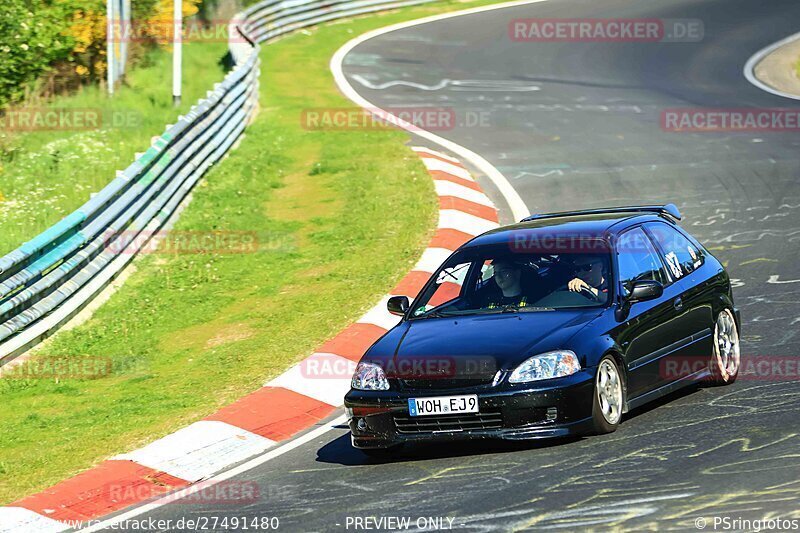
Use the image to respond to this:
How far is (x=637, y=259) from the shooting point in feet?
32.2

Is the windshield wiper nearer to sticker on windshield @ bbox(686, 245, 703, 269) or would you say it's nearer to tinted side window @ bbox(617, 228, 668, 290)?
tinted side window @ bbox(617, 228, 668, 290)

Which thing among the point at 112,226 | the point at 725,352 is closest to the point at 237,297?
the point at 112,226

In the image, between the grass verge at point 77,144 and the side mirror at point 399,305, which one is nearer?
the side mirror at point 399,305

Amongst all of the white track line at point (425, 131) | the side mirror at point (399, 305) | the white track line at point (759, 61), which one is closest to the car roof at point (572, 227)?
the side mirror at point (399, 305)

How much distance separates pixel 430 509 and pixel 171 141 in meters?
11.1

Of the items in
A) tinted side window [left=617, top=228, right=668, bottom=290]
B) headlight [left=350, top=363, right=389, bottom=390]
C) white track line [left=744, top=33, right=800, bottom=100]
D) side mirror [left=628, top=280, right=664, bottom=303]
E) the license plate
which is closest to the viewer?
the license plate

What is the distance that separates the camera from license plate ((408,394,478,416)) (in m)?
8.45

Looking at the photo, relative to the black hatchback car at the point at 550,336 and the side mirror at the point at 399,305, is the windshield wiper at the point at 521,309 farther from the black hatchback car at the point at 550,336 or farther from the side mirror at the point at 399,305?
the side mirror at the point at 399,305

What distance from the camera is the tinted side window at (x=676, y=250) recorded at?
1023 centimetres

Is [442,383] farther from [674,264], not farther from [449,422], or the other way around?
[674,264]

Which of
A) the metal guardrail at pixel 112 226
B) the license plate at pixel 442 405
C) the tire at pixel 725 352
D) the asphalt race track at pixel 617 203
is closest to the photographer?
the asphalt race track at pixel 617 203

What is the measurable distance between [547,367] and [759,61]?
23.0 metres

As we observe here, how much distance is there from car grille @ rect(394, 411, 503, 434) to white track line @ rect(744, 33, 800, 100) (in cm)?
1805

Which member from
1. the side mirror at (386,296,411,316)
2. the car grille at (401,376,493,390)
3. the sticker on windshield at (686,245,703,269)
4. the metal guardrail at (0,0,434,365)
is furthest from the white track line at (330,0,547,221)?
the car grille at (401,376,493,390)
